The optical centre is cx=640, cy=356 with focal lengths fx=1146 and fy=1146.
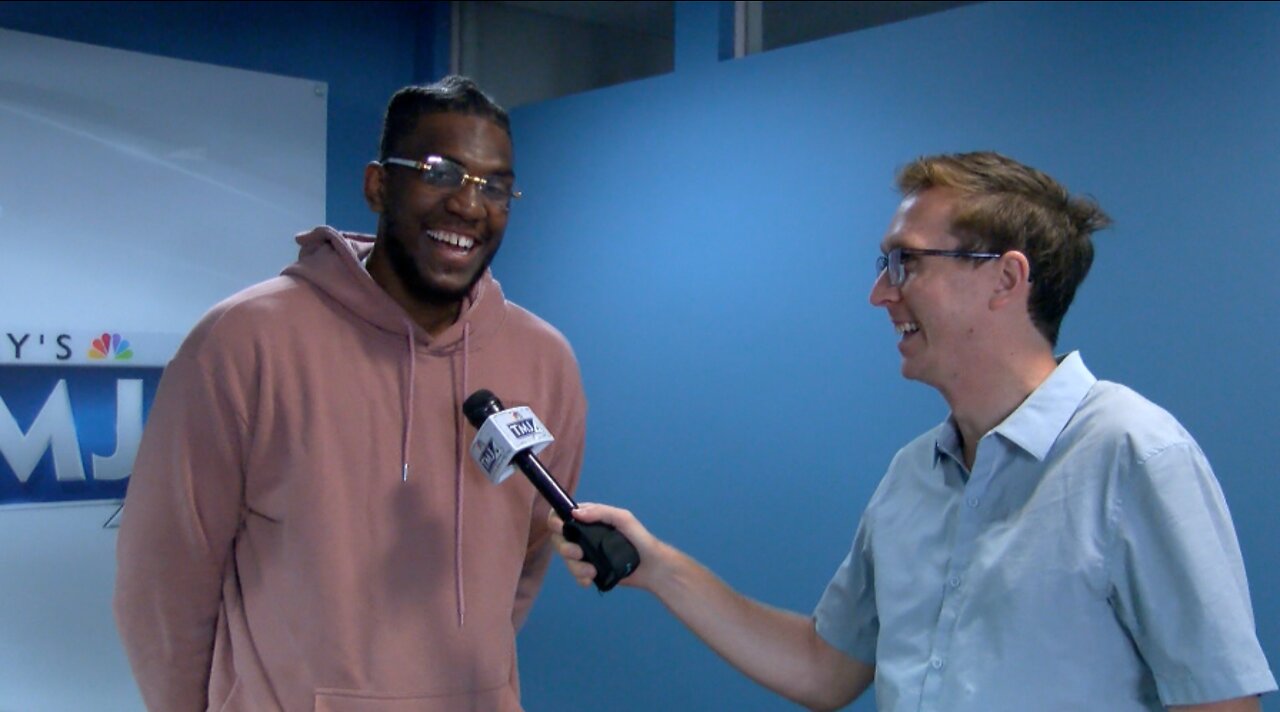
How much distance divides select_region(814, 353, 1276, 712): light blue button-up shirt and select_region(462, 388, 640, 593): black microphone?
405 mm

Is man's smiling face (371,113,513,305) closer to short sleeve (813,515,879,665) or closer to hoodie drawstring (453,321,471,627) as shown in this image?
hoodie drawstring (453,321,471,627)

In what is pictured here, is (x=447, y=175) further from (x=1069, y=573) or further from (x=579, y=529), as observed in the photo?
(x=1069, y=573)

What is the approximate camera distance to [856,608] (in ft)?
5.87

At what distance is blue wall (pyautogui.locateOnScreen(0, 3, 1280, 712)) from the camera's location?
233cm

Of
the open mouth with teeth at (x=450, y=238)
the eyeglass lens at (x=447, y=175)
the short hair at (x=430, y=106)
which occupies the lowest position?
the open mouth with teeth at (x=450, y=238)

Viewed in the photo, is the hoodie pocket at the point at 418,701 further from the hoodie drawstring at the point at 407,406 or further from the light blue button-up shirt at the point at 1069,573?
the light blue button-up shirt at the point at 1069,573

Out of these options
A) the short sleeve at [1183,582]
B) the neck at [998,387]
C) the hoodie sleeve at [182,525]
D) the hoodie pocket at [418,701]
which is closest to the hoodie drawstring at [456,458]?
the hoodie pocket at [418,701]

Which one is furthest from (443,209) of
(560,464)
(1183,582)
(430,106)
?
(1183,582)

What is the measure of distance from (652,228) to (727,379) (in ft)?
1.86

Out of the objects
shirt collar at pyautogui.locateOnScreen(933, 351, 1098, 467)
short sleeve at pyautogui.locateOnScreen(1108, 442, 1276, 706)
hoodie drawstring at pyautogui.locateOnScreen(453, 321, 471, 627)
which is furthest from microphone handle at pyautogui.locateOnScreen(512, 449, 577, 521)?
short sleeve at pyautogui.locateOnScreen(1108, 442, 1276, 706)

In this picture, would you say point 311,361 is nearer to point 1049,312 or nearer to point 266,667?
point 266,667

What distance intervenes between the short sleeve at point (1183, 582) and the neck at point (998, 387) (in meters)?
0.22

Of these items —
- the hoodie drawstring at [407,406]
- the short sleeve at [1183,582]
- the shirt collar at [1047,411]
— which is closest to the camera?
the short sleeve at [1183,582]

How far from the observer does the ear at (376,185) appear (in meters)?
1.67
